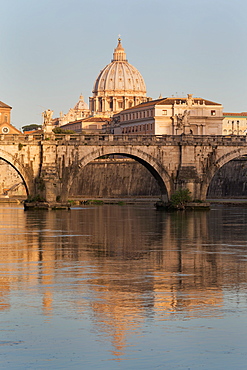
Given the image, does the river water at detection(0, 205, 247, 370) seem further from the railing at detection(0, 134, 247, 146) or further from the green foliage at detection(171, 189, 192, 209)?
the railing at detection(0, 134, 247, 146)

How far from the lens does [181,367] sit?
1315 centimetres

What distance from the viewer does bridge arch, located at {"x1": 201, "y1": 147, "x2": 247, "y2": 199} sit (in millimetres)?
69188

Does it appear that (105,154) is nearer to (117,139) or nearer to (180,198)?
(117,139)

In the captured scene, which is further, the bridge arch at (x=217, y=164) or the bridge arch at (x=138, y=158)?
the bridge arch at (x=217, y=164)

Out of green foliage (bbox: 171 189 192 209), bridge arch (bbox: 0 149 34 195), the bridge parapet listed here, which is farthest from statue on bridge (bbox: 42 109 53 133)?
green foliage (bbox: 171 189 192 209)

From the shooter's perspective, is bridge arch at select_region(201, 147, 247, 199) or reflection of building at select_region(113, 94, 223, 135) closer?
bridge arch at select_region(201, 147, 247, 199)

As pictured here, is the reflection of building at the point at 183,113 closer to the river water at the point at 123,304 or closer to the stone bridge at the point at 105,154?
the stone bridge at the point at 105,154

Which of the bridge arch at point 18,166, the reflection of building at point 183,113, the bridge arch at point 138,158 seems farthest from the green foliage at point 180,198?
the reflection of building at point 183,113

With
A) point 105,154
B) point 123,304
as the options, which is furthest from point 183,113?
point 123,304

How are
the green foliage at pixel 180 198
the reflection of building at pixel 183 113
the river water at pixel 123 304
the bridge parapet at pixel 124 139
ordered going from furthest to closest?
the reflection of building at pixel 183 113 → the bridge parapet at pixel 124 139 → the green foliage at pixel 180 198 → the river water at pixel 123 304

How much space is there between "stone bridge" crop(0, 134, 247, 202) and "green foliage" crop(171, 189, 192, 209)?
0.64m

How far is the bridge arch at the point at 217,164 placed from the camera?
69.2 metres

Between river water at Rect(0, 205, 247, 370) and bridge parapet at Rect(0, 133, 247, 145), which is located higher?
bridge parapet at Rect(0, 133, 247, 145)

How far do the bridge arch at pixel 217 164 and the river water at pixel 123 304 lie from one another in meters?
35.3
